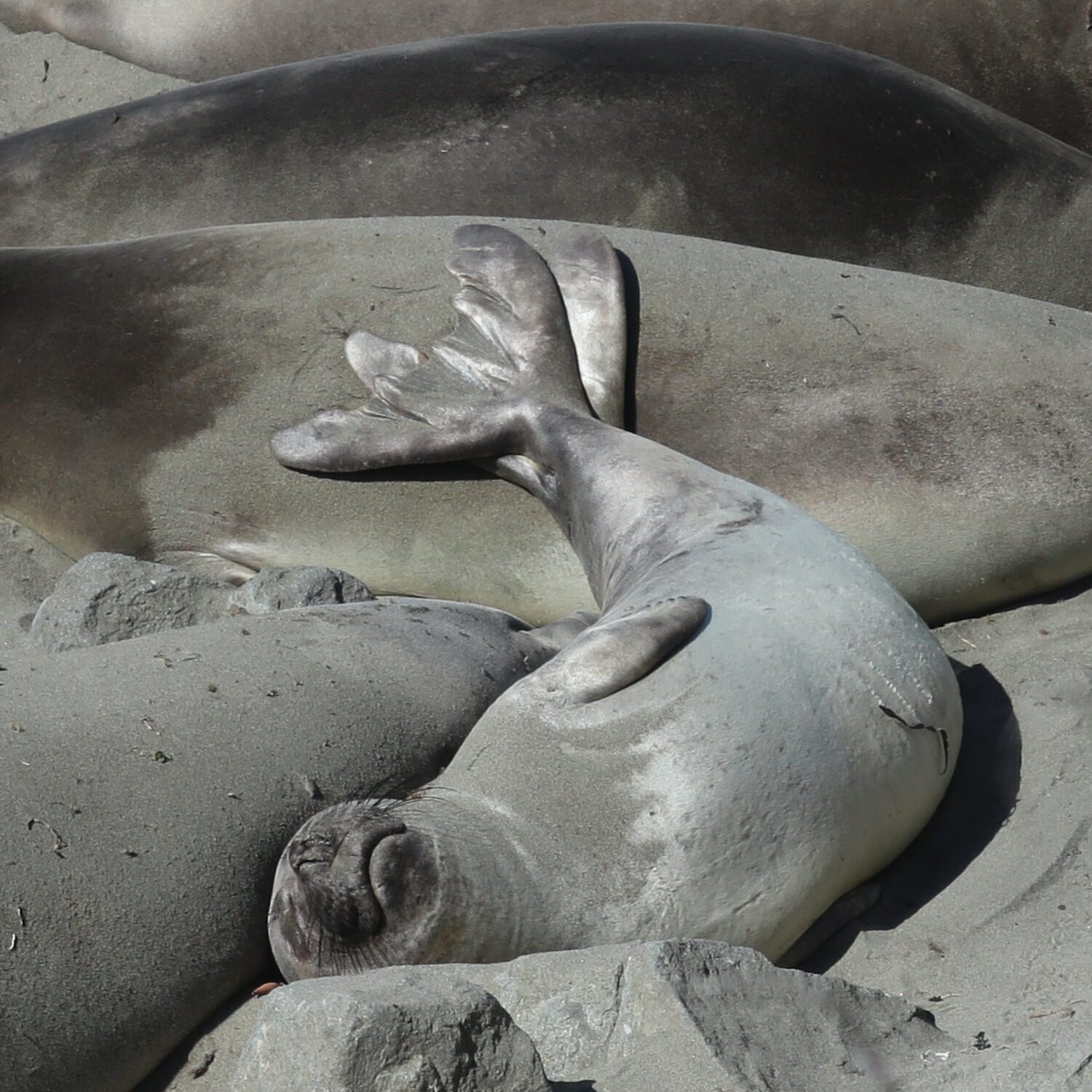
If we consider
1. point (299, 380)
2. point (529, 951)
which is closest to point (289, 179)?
point (299, 380)

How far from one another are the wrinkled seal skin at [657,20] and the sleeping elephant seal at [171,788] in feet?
8.79

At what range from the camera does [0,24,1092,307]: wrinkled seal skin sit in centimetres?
400

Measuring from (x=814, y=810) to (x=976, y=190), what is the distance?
84.8 inches

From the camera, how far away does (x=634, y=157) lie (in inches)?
158

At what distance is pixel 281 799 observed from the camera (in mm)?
2469

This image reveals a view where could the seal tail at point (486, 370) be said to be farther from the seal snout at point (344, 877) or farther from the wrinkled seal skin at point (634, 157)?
the seal snout at point (344, 877)

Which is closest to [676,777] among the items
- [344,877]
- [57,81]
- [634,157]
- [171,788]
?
[344,877]

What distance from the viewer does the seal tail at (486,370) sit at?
335 cm

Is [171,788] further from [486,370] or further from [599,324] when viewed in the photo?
[599,324]

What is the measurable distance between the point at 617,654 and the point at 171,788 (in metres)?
0.69

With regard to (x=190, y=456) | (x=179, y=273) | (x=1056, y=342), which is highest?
(x=1056, y=342)

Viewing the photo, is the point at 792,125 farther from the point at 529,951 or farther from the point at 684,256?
the point at 529,951

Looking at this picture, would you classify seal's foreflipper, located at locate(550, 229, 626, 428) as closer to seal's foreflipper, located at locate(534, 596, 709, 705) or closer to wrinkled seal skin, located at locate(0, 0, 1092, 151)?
seal's foreflipper, located at locate(534, 596, 709, 705)

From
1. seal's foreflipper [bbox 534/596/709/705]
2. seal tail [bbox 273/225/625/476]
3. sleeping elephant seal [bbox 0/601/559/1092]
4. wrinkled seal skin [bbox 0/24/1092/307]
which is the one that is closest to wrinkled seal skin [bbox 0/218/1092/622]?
seal tail [bbox 273/225/625/476]
